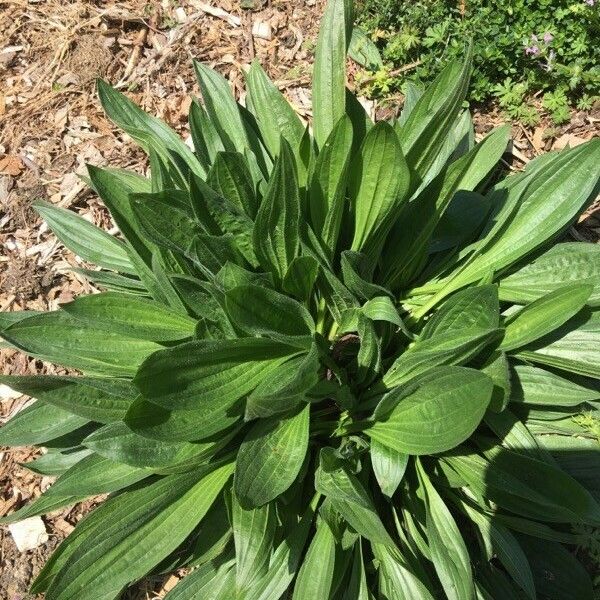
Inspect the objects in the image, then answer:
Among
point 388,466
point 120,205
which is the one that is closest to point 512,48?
point 120,205

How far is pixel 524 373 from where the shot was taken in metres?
2.05

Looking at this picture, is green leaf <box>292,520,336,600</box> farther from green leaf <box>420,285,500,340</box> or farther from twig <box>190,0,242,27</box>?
twig <box>190,0,242,27</box>

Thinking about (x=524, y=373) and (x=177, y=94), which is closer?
(x=524, y=373)

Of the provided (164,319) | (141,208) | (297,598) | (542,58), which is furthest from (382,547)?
(542,58)

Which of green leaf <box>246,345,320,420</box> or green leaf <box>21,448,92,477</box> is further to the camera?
green leaf <box>21,448,92,477</box>

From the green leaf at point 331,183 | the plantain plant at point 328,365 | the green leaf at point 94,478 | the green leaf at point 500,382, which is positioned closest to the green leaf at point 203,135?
the plantain plant at point 328,365

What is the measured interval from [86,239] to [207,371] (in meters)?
1.04

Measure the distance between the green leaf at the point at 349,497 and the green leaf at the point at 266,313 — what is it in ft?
1.16

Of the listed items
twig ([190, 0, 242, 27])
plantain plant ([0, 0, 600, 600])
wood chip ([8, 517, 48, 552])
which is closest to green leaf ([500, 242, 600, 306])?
plantain plant ([0, 0, 600, 600])

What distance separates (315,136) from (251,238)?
0.49 metres

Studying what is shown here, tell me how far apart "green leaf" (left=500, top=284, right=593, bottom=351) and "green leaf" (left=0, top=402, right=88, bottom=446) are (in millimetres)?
1339

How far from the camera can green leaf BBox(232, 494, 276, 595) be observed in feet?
6.16

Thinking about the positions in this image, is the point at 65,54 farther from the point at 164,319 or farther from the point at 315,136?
the point at 164,319

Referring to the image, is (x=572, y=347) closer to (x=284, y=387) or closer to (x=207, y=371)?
(x=284, y=387)
